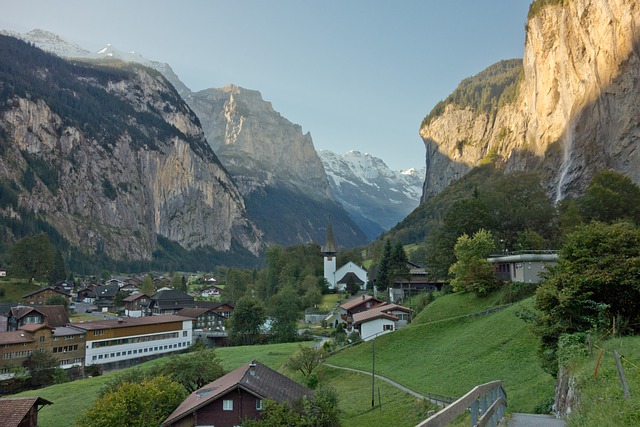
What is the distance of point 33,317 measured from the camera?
242 feet

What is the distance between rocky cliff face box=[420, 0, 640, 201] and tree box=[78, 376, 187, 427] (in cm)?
7461

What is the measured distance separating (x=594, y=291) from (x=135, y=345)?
66.3 m

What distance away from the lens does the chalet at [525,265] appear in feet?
136

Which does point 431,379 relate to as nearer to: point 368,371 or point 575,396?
point 368,371

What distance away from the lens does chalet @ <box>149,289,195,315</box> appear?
9938 cm

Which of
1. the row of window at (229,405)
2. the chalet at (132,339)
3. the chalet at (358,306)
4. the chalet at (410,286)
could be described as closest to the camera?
the row of window at (229,405)

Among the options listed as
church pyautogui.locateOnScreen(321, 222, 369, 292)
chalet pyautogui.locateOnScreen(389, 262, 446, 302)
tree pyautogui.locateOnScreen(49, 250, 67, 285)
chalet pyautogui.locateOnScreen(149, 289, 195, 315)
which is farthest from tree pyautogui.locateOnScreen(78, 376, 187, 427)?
tree pyautogui.locateOnScreen(49, 250, 67, 285)

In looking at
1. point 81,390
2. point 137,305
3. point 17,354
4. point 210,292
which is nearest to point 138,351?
point 17,354

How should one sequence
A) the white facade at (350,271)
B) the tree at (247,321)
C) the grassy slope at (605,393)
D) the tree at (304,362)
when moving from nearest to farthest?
the grassy slope at (605,393)
the tree at (304,362)
the tree at (247,321)
the white facade at (350,271)

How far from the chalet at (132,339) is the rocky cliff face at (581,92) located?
7368 centimetres

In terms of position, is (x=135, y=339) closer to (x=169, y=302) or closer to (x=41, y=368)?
(x=41, y=368)

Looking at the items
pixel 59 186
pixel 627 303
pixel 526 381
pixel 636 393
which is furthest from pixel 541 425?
pixel 59 186

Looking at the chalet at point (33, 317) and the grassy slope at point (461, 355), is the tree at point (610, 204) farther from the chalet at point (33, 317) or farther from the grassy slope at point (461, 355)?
the chalet at point (33, 317)

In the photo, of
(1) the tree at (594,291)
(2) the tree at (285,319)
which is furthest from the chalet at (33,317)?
(1) the tree at (594,291)
